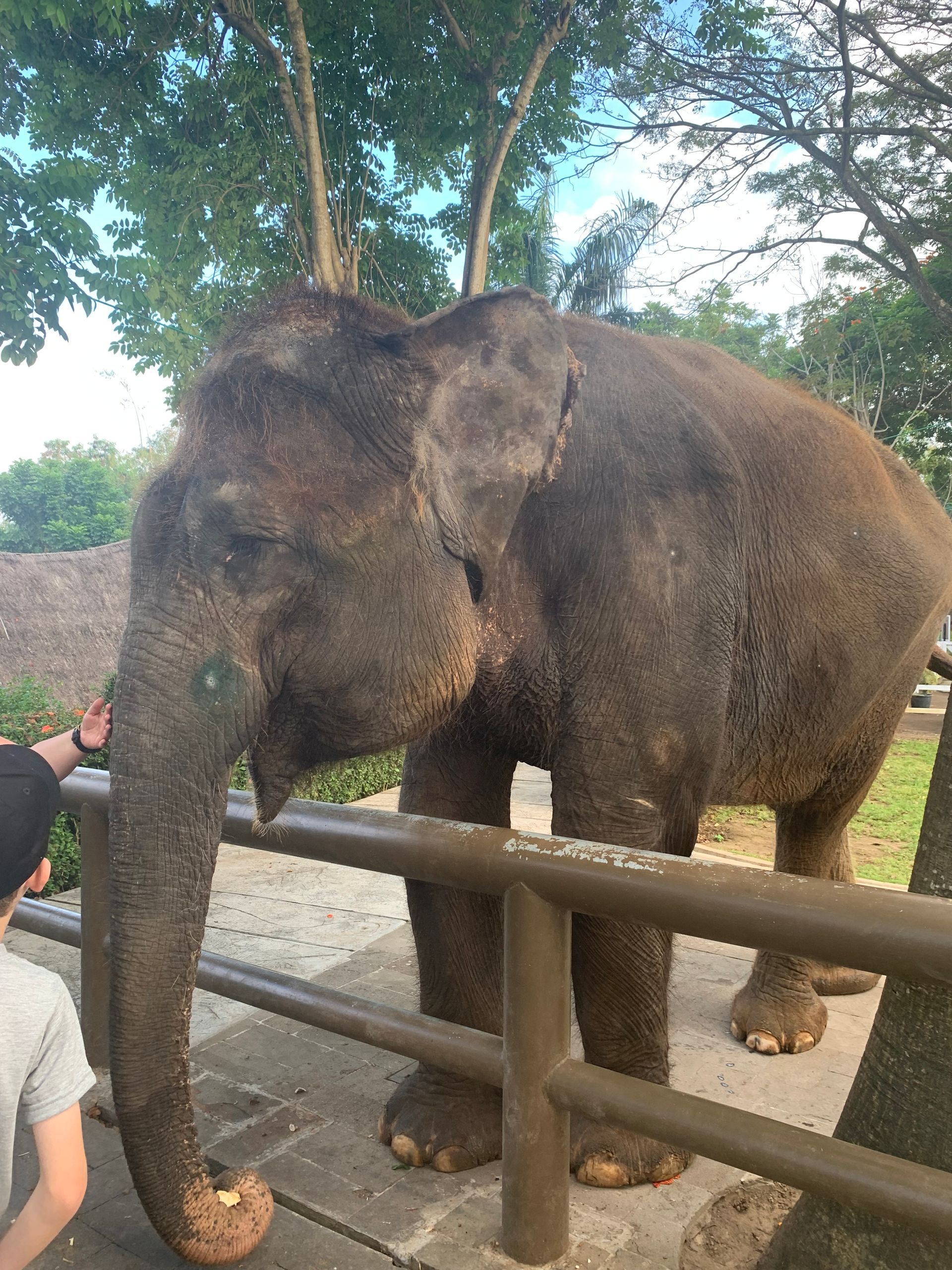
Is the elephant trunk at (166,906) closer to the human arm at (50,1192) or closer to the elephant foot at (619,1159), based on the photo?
the human arm at (50,1192)

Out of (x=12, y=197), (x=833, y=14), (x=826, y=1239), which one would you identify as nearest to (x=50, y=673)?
(x=12, y=197)

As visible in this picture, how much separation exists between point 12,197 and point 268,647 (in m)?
7.84

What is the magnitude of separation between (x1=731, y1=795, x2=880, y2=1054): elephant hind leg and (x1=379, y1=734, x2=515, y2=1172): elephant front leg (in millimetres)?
917

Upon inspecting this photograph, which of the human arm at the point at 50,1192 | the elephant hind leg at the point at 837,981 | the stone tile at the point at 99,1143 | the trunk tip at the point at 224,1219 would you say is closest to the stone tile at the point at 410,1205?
the trunk tip at the point at 224,1219

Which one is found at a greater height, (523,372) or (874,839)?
(523,372)

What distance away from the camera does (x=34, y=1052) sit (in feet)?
4.14

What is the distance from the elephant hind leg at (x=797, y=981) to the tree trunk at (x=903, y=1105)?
3.40 ft

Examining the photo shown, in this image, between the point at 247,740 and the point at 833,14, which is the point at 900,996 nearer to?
the point at 247,740

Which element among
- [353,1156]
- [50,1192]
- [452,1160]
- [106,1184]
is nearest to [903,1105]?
[452,1160]

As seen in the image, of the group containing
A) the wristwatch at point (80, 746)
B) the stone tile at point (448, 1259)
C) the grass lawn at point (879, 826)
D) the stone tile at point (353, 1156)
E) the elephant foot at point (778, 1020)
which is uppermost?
the wristwatch at point (80, 746)

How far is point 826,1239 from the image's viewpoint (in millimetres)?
1726

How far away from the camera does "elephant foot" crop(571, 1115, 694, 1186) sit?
2121 mm

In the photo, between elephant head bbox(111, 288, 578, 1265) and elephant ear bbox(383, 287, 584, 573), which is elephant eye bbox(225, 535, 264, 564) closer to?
elephant head bbox(111, 288, 578, 1265)

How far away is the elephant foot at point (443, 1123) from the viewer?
7.33 ft
